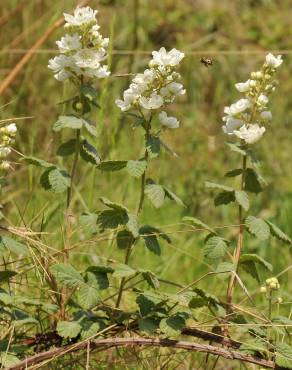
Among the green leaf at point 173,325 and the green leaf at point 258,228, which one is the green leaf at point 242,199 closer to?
the green leaf at point 258,228

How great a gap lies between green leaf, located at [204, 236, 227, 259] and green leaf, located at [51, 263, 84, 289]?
312 millimetres

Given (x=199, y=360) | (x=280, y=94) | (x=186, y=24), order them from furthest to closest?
(x=186, y=24) → (x=280, y=94) → (x=199, y=360)

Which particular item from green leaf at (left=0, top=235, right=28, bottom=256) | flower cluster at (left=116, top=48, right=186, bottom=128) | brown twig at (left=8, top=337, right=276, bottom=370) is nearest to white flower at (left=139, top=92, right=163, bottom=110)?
flower cluster at (left=116, top=48, right=186, bottom=128)

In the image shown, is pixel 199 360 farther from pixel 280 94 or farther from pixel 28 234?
pixel 280 94

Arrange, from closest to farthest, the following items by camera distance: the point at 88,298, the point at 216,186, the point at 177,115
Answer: the point at 88,298
the point at 216,186
the point at 177,115

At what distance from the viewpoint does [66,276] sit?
2217mm

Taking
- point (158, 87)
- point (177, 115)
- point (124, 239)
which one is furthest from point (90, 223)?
point (177, 115)

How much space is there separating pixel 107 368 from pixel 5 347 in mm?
320

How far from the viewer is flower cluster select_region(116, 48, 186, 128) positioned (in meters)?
2.26

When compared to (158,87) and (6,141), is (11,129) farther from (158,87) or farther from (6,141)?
(158,87)

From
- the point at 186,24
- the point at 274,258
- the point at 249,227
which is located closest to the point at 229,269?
the point at 249,227

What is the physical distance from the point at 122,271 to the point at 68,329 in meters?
0.18

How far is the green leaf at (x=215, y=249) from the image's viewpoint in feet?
7.54

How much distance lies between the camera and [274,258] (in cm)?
378
